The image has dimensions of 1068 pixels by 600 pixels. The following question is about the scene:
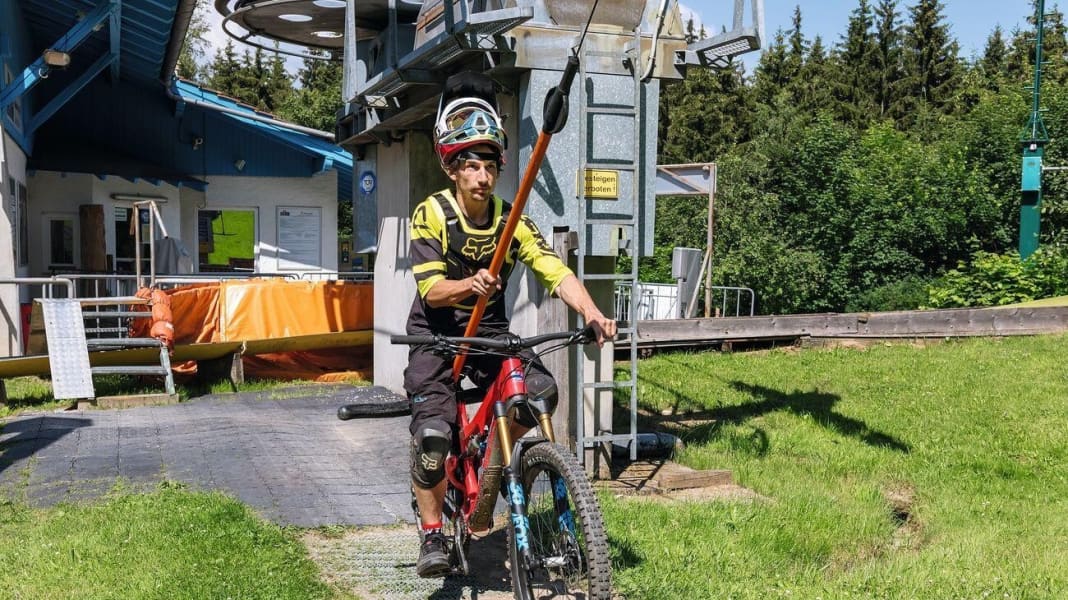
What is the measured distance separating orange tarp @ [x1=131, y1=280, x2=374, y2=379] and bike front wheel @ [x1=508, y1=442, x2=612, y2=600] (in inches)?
371

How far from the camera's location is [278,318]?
1347 centimetres

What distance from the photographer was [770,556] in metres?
5.57

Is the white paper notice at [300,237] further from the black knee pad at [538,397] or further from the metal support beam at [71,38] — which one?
the black knee pad at [538,397]

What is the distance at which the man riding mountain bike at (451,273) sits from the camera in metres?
4.59

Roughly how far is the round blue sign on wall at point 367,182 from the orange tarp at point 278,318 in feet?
5.46

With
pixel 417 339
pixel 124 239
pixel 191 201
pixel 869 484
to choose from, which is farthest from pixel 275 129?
pixel 417 339

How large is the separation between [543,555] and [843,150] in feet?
73.7

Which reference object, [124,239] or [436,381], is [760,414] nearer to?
[436,381]

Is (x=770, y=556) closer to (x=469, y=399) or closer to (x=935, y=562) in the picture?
(x=935, y=562)

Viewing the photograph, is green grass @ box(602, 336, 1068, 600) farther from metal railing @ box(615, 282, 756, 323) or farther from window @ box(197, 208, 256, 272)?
window @ box(197, 208, 256, 272)

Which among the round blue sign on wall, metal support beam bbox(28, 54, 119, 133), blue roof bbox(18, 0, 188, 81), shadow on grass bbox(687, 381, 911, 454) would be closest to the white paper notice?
blue roof bbox(18, 0, 188, 81)

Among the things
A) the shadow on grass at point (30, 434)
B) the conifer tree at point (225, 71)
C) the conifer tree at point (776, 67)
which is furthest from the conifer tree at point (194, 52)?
the shadow on grass at point (30, 434)

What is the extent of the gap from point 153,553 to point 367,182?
8239 millimetres

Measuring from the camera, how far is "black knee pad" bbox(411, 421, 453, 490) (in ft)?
15.0
